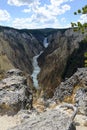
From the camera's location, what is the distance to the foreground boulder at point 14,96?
25359mm

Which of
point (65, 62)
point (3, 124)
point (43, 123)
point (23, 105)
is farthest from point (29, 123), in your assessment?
point (65, 62)

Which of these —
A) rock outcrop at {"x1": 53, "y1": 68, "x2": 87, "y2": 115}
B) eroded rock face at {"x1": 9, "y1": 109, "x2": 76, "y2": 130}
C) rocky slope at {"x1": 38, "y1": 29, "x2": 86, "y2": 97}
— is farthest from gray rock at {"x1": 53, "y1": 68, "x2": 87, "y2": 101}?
rocky slope at {"x1": 38, "y1": 29, "x2": 86, "y2": 97}

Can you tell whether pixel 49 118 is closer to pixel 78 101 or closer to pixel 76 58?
pixel 78 101

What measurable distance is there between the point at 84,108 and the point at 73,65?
13137cm

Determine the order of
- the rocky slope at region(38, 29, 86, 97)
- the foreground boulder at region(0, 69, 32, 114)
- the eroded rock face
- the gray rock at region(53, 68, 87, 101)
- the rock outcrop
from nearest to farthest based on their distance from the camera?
the eroded rock face < the foreground boulder at region(0, 69, 32, 114) < the rock outcrop < the gray rock at region(53, 68, 87, 101) < the rocky slope at region(38, 29, 86, 97)

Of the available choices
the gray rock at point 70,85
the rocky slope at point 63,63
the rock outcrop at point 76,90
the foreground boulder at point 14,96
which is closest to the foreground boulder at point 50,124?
the foreground boulder at point 14,96

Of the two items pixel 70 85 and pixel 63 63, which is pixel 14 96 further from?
pixel 63 63

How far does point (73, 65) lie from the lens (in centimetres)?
15738

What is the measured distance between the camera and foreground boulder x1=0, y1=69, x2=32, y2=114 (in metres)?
25.4

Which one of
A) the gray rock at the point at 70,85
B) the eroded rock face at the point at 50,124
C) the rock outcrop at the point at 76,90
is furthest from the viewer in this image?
the gray rock at the point at 70,85

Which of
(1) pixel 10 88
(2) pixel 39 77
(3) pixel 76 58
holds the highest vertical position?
(1) pixel 10 88

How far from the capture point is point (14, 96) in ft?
86.6

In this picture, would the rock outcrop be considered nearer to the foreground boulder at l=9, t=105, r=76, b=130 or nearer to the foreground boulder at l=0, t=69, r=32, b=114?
the foreground boulder at l=0, t=69, r=32, b=114

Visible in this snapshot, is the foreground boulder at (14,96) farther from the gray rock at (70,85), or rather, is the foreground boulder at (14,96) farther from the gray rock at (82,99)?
the gray rock at (70,85)
